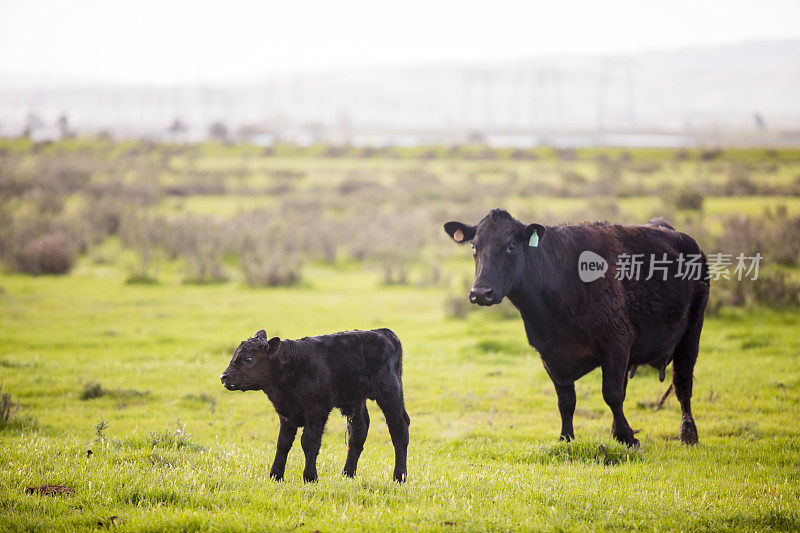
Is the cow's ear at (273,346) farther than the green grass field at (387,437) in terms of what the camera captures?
Yes

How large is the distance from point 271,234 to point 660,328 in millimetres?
23302

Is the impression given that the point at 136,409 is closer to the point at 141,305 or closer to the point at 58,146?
the point at 141,305

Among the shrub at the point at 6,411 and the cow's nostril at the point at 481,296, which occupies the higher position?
the cow's nostril at the point at 481,296

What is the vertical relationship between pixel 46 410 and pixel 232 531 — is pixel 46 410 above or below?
below

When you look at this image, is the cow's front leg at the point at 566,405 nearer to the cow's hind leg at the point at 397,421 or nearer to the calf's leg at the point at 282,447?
the cow's hind leg at the point at 397,421

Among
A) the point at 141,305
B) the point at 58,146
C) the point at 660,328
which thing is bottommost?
the point at 141,305

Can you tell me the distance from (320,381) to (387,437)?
162 inches

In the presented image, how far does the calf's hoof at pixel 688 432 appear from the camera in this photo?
389 inches

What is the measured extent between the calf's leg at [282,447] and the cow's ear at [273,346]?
775 mm

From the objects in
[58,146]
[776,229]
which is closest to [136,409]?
[776,229]

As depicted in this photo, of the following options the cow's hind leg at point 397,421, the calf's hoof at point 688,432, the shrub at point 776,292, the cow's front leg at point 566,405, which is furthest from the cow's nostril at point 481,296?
the shrub at point 776,292

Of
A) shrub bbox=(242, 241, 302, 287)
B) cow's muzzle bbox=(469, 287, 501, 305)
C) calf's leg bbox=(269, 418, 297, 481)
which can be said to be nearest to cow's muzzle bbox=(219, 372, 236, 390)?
calf's leg bbox=(269, 418, 297, 481)

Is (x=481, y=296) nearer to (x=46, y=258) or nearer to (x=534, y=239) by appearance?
(x=534, y=239)

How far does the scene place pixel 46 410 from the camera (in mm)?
11633
